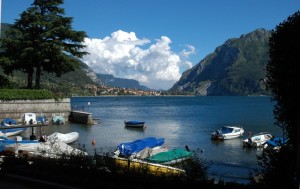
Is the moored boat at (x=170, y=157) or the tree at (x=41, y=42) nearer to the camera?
the moored boat at (x=170, y=157)

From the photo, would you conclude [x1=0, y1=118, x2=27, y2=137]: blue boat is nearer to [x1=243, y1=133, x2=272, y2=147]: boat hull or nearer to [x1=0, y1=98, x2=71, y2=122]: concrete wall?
[x1=0, y1=98, x2=71, y2=122]: concrete wall

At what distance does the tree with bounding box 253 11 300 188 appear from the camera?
25.8ft

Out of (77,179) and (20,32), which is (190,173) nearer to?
(77,179)

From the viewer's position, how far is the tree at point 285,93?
7.86 meters

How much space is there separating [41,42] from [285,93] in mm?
46141

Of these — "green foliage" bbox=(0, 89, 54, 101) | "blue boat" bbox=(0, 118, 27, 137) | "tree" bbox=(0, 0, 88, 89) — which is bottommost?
"blue boat" bbox=(0, 118, 27, 137)

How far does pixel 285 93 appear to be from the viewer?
26.6 ft

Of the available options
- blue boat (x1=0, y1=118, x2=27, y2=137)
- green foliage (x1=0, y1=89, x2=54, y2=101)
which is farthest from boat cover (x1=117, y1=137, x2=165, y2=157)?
green foliage (x1=0, y1=89, x2=54, y2=101)

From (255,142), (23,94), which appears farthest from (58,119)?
(255,142)

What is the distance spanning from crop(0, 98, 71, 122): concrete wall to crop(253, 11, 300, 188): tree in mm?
41332

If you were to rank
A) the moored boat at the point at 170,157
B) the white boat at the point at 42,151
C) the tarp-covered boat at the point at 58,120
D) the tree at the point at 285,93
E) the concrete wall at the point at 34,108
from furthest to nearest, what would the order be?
the tarp-covered boat at the point at 58,120
the concrete wall at the point at 34,108
the moored boat at the point at 170,157
the white boat at the point at 42,151
the tree at the point at 285,93

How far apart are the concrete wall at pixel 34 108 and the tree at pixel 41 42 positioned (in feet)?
14.1

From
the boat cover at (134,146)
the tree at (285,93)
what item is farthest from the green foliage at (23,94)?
the tree at (285,93)

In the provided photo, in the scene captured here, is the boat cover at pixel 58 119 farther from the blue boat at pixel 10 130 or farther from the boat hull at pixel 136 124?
the boat hull at pixel 136 124
